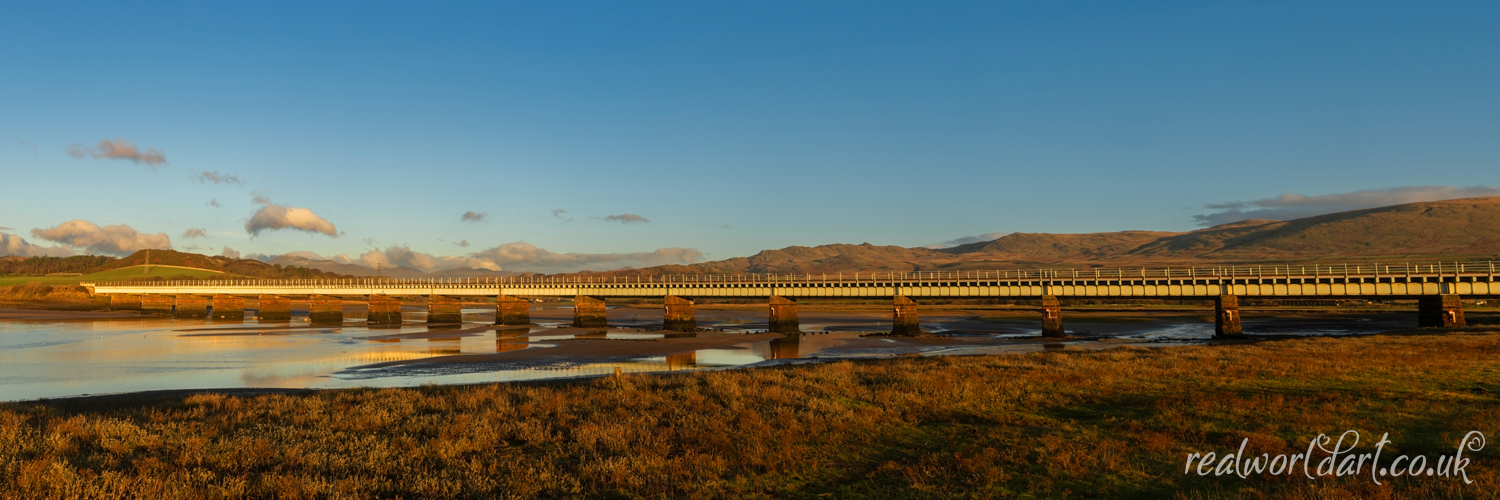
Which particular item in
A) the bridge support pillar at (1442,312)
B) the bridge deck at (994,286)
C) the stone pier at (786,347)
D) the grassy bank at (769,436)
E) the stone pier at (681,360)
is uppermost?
the bridge deck at (994,286)

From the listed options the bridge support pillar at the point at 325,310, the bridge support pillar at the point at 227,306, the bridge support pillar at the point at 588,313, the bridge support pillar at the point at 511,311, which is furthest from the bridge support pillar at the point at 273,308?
the bridge support pillar at the point at 588,313

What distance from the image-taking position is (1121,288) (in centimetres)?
6762

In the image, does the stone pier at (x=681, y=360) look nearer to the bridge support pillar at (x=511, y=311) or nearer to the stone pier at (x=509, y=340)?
the stone pier at (x=509, y=340)

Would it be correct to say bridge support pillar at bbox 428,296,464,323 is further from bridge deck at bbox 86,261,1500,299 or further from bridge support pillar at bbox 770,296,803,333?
bridge support pillar at bbox 770,296,803,333

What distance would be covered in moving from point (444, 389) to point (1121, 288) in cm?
5968

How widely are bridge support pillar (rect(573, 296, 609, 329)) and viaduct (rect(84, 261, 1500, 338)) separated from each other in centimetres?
12

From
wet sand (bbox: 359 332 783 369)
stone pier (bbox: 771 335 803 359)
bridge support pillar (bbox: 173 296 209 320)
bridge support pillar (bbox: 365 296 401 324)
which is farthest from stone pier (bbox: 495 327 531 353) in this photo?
bridge support pillar (bbox: 173 296 209 320)

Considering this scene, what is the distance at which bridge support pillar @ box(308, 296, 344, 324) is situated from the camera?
102m

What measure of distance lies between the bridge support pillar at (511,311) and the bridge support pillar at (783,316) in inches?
1282

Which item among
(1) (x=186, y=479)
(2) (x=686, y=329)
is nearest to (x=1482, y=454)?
(1) (x=186, y=479)

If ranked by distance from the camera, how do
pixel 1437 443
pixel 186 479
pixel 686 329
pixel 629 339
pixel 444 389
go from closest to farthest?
pixel 186 479
pixel 1437 443
pixel 444 389
pixel 629 339
pixel 686 329

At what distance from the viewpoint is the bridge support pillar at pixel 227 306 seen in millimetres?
115750

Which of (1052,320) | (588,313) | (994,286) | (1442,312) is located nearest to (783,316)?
(994,286)

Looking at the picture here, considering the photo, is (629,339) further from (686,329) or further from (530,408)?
(530,408)
